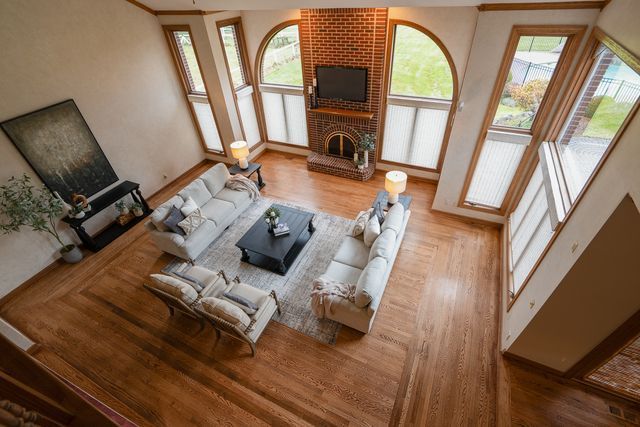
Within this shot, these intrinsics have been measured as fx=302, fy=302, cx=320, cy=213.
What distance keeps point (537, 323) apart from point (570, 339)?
0.34 meters

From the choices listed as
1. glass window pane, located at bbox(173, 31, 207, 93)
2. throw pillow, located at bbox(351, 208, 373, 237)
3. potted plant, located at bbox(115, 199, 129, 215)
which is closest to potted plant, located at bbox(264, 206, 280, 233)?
throw pillow, located at bbox(351, 208, 373, 237)

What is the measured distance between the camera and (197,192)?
17.6 ft

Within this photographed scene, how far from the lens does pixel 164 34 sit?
5.96 meters

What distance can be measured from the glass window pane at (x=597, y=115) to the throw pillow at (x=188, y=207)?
499 centimetres

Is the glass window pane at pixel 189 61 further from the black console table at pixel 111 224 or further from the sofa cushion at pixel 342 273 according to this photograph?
the sofa cushion at pixel 342 273

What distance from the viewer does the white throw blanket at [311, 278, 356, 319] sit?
3615 mm

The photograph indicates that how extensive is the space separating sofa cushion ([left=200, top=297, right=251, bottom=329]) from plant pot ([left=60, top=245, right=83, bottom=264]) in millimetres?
3135

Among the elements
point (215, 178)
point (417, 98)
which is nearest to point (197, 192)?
point (215, 178)

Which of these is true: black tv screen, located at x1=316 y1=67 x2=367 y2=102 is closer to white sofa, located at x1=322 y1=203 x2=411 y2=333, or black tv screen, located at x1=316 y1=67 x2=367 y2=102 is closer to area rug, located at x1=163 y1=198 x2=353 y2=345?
area rug, located at x1=163 y1=198 x2=353 y2=345

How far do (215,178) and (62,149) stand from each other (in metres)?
2.34

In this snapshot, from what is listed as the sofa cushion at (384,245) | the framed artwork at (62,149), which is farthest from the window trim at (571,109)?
the framed artwork at (62,149)

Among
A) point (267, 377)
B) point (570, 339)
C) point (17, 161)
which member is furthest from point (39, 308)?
point (570, 339)

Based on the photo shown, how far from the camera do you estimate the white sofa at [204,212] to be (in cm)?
472

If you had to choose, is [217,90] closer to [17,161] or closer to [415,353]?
[17,161]
